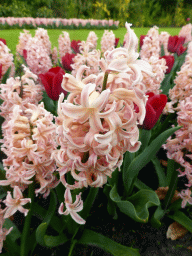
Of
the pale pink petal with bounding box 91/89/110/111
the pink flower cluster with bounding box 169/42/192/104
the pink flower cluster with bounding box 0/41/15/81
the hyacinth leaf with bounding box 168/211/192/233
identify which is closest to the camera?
the pale pink petal with bounding box 91/89/110/111

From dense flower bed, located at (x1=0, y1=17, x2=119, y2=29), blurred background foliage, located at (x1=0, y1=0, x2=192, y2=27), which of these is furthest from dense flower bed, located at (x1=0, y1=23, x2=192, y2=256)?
blurred background foliage, located at (x1=0, y1=0, x2=192, y2=27)

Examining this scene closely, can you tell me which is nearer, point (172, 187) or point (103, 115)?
point (103, 115)

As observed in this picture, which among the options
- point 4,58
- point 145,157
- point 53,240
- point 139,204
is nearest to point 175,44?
point 4,58

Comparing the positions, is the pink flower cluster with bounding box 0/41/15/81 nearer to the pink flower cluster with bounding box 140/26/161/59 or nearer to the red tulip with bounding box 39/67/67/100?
the red tulip with bounding box 39/67/67/100

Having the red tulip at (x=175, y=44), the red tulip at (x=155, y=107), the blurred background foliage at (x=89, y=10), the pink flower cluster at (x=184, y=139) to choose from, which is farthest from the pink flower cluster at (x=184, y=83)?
the blurred background foliage at (x=89, y=10)

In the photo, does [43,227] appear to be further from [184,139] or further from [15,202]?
[184,139]

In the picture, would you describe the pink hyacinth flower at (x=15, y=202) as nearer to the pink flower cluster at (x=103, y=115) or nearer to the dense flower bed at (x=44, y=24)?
the pink flower cluster at (x=103, y=115)
